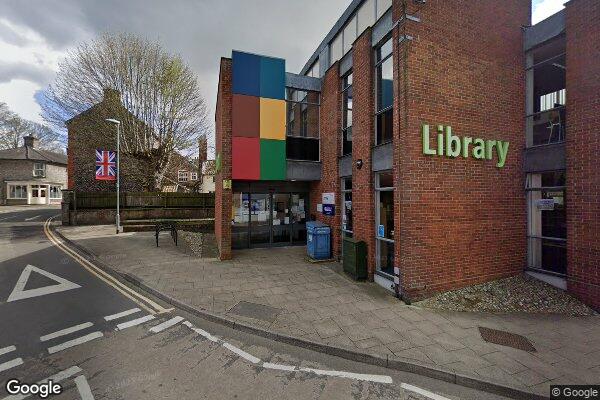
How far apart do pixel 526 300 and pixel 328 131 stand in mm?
8004

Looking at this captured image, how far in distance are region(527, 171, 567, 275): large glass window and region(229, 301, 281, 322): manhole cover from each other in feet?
23.7

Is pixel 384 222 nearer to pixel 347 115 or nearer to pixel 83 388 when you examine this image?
pixel 347 115

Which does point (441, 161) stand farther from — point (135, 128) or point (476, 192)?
point (135, 128)

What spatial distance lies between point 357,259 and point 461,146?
4.05 meters

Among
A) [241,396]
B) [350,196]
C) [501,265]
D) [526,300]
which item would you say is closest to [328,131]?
[350,196]

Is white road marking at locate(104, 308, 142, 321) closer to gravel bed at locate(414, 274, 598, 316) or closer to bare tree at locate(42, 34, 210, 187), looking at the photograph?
gravel bed at locate(414, 274, 598, 316)

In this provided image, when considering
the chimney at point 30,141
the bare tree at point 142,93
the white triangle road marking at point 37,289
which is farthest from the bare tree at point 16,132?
the white triangle road marking at point 37,289

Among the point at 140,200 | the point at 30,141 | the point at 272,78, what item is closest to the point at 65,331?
the point at 272,78

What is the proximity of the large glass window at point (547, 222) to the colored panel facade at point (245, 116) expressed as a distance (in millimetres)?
8801

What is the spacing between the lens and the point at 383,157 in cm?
764

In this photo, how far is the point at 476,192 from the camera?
7.13m

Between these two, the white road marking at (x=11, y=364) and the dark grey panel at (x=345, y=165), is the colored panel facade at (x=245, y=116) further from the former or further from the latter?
the white road marking at (x=11, y=364)

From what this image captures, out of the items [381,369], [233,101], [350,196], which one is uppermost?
[233,101]

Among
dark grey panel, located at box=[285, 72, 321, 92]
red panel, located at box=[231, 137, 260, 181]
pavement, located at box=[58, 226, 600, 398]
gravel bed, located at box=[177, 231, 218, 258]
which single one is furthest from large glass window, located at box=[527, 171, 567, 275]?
gravel bed, located at box=[177, 231, 218, 258]
